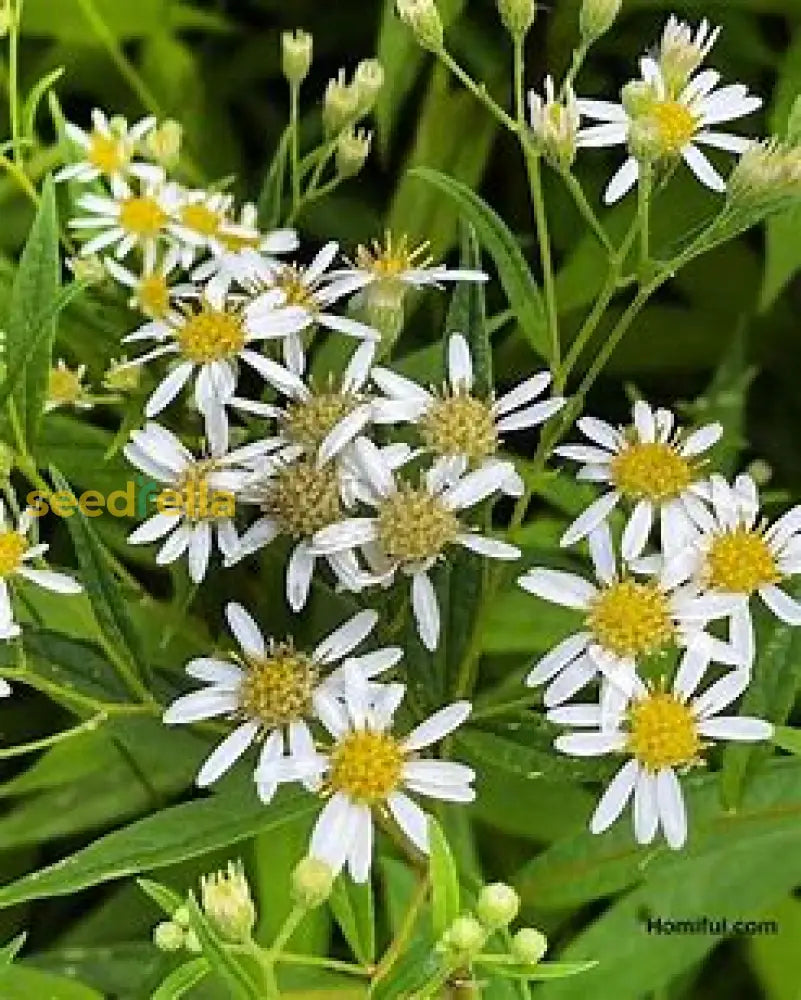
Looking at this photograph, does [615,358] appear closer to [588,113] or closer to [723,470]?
[723,470]

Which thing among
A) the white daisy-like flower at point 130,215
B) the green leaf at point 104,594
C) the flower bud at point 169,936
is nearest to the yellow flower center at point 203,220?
the white daisy-like flower at point 130,215

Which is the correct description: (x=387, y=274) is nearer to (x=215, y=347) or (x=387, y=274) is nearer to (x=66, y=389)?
(x=215, y=347)

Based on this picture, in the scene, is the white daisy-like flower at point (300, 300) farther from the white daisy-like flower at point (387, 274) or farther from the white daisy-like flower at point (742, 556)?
the white daisy-like flower at point (742, 556)

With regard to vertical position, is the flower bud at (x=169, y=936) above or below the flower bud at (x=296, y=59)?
below

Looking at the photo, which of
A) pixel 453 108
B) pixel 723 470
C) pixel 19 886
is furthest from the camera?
pixel 453 108

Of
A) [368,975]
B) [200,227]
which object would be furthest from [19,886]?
[200,227]

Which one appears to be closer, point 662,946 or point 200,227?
point 662,946

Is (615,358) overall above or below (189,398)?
above
